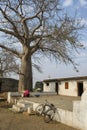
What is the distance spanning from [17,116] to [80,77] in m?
13.4

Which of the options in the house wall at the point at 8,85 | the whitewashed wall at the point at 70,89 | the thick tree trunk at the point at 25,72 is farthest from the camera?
the house wall at the point at 8,85

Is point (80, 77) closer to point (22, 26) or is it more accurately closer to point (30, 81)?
point (30, 81)

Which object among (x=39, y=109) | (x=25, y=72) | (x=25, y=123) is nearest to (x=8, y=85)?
(x=25, y=72)

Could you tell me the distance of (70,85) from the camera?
28828mm

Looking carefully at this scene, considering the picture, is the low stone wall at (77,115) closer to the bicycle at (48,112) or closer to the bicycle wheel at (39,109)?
the bicycle at (48,112)

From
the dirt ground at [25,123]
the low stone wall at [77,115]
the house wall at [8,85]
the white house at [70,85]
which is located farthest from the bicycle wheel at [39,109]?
the house wall at [8,85]

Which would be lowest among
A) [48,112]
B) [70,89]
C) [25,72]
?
[48,112]

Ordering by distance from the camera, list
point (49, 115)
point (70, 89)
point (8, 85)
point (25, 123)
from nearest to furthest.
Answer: point (25, 123)
point (49, 115)
point (70, 89)
point (8, 85)

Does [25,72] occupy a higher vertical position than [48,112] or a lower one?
higher

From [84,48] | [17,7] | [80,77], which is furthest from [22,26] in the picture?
[80,77]

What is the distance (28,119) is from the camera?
13695 millimetres

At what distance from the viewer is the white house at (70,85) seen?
88.6 feet

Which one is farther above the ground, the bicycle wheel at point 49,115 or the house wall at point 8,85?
the house wall at point 8,85

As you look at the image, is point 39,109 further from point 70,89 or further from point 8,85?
point 8,85
